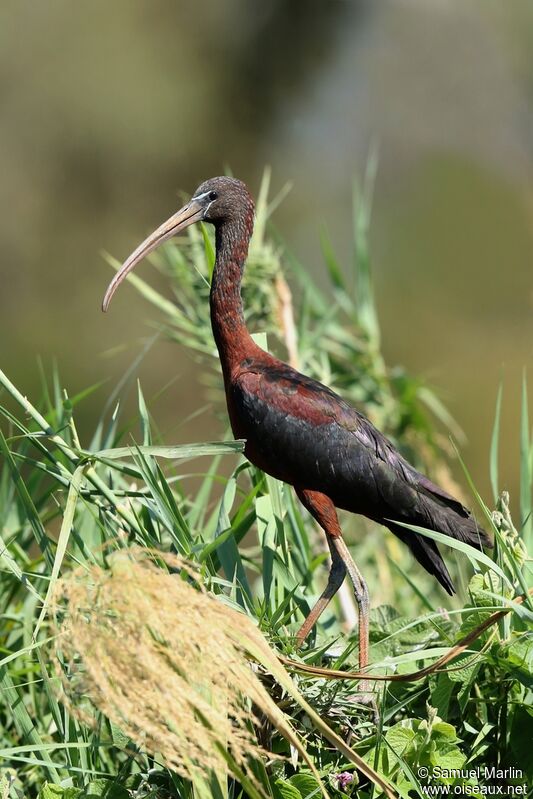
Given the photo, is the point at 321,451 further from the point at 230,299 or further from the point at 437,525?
the point at 230,299

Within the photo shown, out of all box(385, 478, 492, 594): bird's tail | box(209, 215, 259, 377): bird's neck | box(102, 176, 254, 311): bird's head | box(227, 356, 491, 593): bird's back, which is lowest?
box(385, 478, 492, 594): bird's tail

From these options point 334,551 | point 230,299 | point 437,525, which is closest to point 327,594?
point 334,551

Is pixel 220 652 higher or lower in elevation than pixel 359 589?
higher

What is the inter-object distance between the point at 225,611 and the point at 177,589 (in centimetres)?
13

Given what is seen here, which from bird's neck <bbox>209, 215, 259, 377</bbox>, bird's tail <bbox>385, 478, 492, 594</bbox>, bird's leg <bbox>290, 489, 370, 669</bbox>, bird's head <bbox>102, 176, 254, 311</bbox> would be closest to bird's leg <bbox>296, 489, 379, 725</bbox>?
bird's leg <bbox>290, 489, 370, 669</bbox>

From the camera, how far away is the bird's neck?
351cm

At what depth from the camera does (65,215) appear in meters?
13.0

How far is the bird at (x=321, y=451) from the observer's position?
133 inches

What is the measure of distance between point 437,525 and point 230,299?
1058mm

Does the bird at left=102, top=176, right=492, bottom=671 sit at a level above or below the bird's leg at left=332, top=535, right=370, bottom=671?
above

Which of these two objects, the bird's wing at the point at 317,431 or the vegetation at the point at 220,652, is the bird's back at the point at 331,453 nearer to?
the bird's wing at the point at 317,431

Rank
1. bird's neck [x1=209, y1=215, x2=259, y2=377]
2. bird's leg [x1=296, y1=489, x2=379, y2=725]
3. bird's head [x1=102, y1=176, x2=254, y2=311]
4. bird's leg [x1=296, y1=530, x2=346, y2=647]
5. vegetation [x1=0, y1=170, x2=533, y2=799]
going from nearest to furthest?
vegetation [x1=0, y1=170, x2=533, y2=799] < bird's leg [x1=296, y1=530, x2=346, y2=647] < bird's leg [x1=296, y1=489, x2=379, y2=725] < bird's neck [x1=209, y1=215, x2=259, y2=377] < bird's head [x1=102, y1=176, x2=254, y2=311]

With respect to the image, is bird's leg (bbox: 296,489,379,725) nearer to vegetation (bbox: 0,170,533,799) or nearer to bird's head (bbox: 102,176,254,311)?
vegetation (bbox: 0,170,533,799)

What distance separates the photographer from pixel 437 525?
133 inches
